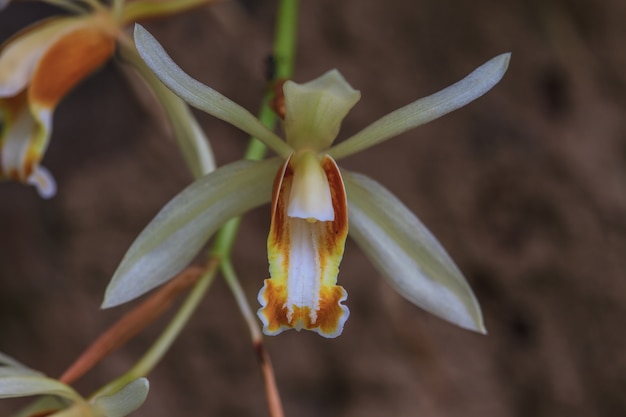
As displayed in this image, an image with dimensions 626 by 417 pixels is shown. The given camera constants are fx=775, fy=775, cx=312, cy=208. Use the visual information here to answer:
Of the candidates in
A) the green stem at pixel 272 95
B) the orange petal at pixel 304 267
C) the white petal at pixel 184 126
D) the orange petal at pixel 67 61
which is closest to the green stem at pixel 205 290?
the green stem at pixel 272 95

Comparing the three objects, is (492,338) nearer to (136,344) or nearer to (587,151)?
(587,151)

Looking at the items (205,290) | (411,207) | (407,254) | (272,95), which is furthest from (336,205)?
(411,207)

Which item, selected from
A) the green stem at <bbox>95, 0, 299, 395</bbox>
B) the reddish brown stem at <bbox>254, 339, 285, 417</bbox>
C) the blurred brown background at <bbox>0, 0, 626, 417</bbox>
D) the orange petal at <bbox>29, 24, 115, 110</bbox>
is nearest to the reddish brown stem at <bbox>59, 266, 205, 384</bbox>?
the green stem at <bbox>95, 0, 299, 395</bbox>

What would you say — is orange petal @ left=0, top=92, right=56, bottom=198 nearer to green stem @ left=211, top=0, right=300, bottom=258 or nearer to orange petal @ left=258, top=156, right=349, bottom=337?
green stem @ left=211, top=0, right=300, bottom=258

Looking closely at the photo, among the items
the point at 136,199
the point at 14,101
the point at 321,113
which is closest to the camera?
the point at 321,113

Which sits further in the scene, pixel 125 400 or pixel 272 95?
A: pixel 272 95

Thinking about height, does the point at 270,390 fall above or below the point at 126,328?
below

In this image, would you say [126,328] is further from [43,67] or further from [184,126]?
[43,67]

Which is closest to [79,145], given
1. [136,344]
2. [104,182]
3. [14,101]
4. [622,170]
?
[104,182]
